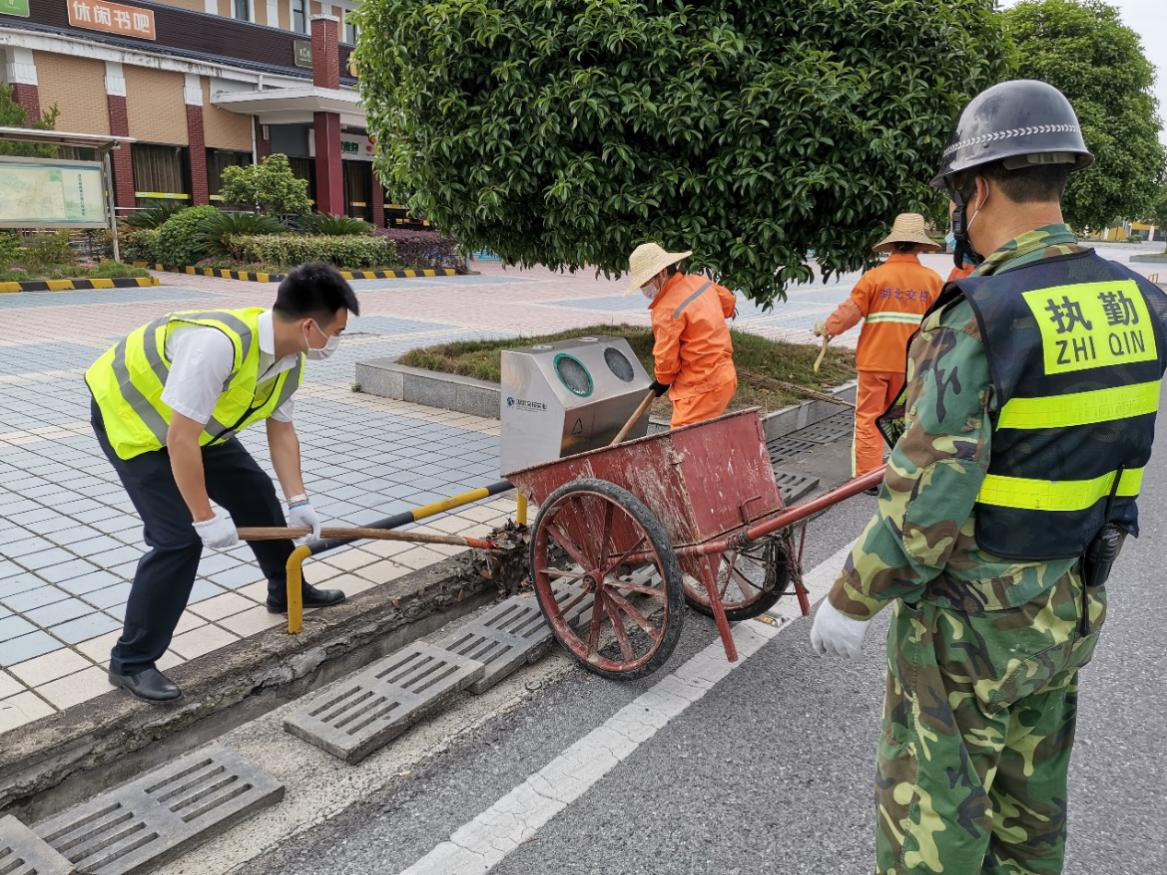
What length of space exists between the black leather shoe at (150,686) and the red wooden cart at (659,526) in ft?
4.62

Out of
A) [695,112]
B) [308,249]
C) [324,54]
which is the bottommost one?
[308,249]

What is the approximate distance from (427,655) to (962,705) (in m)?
2.28

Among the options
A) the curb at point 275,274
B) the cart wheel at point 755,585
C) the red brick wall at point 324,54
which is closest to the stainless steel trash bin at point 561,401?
the cart wheel at point 755,585

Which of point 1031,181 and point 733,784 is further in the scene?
point 733,784

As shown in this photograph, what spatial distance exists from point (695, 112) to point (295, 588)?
191 inches

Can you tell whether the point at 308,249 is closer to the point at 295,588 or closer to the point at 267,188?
the point at 267,188

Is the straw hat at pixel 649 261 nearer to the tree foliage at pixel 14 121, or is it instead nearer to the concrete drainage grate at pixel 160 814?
the concrete drainage grate at pixel 160 814

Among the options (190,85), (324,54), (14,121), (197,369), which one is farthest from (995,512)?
(190,85)

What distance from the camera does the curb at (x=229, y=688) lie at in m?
2.90

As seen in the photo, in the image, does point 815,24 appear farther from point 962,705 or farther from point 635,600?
point 962,705

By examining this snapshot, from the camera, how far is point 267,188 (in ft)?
71.6

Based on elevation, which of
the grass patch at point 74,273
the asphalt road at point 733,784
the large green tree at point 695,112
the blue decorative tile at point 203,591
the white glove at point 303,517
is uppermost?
the large green tree at point 695,112

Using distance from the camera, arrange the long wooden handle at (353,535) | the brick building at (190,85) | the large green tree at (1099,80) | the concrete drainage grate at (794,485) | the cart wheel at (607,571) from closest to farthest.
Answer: the cart wheel at (607,571) < the long wooden handle at (353,535) < the concrete drainage grate at (794,485) < the large green tree at (1099,80) < the brick building at (190,85)

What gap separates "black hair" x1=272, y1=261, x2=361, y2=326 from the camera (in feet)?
10.3
